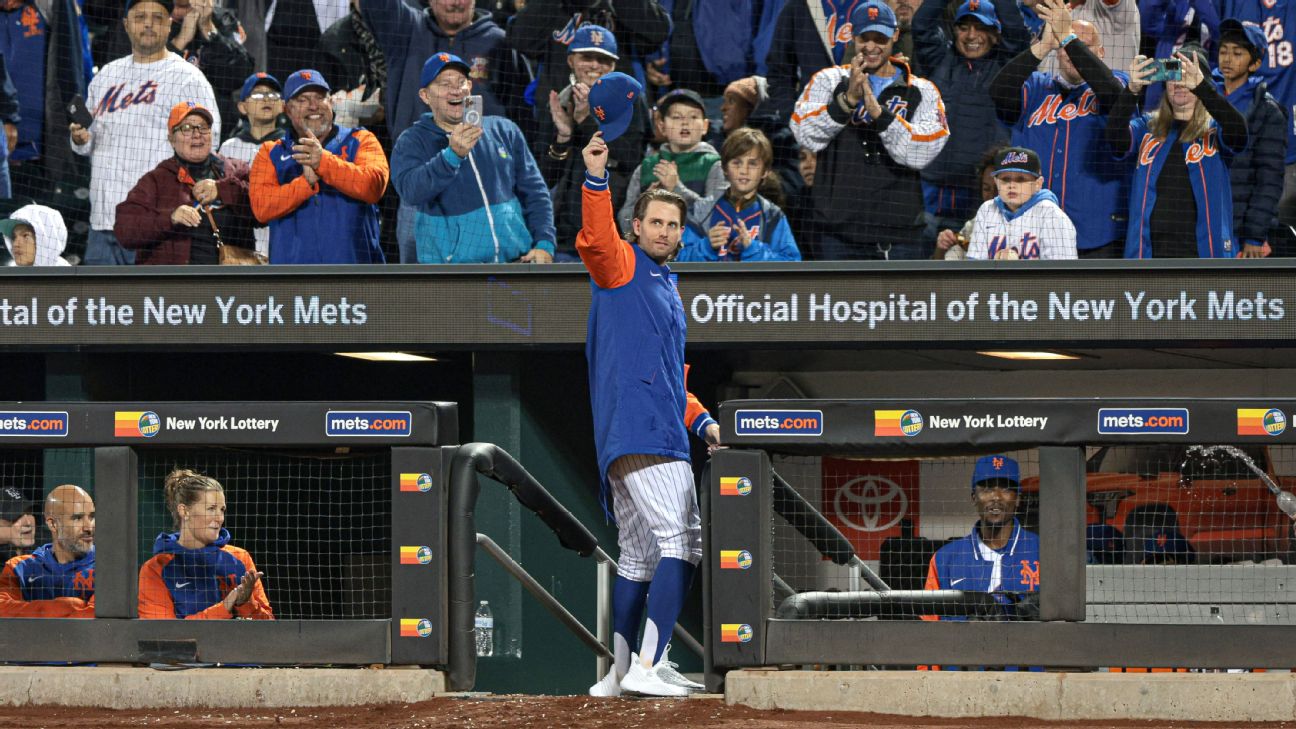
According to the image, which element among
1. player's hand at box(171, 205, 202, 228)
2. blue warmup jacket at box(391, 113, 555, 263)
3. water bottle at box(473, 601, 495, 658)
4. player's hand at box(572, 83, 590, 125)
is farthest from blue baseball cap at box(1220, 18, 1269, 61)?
player's hand at box(171, 205, 202, 228)

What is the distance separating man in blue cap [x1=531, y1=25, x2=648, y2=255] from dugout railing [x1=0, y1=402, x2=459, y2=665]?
4611 mm

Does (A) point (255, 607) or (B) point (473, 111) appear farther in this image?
(B) point (473, 111)

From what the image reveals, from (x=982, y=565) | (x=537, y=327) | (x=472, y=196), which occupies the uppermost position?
(x=472, y=196)

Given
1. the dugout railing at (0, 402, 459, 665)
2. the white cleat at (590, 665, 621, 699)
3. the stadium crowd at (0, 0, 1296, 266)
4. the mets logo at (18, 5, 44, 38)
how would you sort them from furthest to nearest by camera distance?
1. the mets logo at (18, 5, 44, 38)
2. the stadium crowd at (0, 0, 1296, 266)
3. the white cleat at (590, 665, 621, 699)
4. the dugout railing at (0, 402, 459, 665)

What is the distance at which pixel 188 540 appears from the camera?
538cm

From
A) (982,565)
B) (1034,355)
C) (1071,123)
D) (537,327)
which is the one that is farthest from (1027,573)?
(1034,355)

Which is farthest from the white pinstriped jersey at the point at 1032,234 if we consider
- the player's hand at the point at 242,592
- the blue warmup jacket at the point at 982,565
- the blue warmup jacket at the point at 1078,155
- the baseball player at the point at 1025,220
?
the player's hand at the point at 242,592

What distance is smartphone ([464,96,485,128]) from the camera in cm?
931

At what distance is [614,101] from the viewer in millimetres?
9352

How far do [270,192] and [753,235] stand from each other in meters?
2.88

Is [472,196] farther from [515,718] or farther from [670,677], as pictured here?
[515,718]

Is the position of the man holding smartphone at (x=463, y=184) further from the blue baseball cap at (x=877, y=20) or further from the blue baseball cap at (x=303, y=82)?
the blue baseball cap at (x=877, y=20)

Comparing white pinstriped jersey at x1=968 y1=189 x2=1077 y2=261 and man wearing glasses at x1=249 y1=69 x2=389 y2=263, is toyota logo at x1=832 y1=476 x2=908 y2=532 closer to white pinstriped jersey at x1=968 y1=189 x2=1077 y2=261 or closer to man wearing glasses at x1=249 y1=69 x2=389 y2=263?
white pinstriped jersey at x1=968 y1=189 x2=1077 y2=261

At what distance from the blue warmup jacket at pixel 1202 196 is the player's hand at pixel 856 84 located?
1.66 meters
